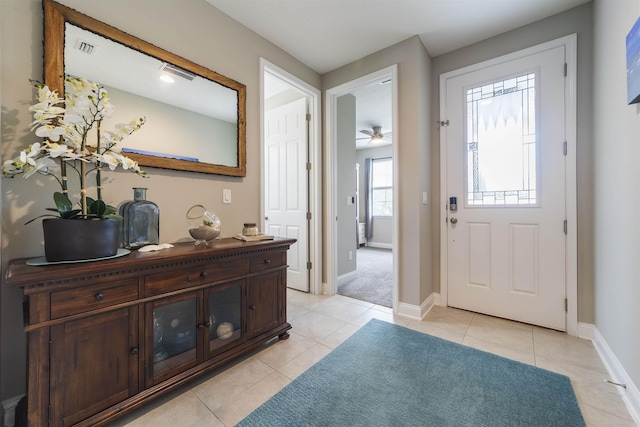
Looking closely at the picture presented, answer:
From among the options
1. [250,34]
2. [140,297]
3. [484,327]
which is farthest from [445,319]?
[250,34]

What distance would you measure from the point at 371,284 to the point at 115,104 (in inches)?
125

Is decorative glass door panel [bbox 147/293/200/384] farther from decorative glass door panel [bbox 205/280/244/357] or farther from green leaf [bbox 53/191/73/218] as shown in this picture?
green leaf [bbox 53/191/73/218]

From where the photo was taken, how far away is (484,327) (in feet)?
7.31

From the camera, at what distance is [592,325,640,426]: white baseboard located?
128 cm

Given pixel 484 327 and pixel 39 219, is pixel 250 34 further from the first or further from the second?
pixel 484 327

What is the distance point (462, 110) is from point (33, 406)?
344cm

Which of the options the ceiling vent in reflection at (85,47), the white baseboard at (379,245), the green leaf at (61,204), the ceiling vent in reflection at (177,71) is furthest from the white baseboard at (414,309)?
the white baseboard at (379,245)

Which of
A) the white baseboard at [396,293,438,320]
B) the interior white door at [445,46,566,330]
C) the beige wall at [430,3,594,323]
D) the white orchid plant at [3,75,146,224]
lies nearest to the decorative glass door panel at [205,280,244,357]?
the white orchid plant at [3,75,146,224]

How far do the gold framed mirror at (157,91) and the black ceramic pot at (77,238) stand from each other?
58 centimetres

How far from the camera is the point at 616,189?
156 cm

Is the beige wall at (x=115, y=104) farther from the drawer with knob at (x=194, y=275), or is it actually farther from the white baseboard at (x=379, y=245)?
the white baseboard at (x=379, y=245)

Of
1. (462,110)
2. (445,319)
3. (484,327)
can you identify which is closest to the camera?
(484,327)

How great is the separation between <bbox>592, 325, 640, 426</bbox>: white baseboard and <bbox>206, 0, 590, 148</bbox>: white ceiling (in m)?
2.53

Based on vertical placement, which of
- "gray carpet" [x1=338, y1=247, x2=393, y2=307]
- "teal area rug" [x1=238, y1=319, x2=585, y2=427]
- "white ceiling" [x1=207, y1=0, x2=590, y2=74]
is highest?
"white ceiling" [x1=207, y1=0, x2=590, y2=74]
